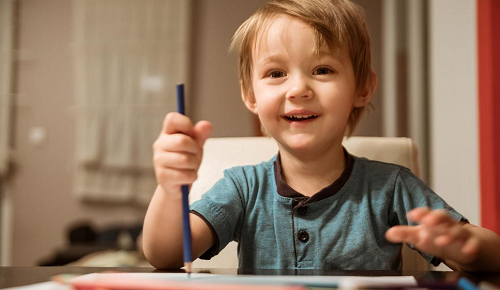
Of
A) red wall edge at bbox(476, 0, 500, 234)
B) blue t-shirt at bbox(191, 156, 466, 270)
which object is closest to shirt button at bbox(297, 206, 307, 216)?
blue t-shirt at bbox(191, 156, 466, 270)

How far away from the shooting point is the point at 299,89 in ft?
2.53

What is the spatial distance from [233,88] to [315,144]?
345 cm

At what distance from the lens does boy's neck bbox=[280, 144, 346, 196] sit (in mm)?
870

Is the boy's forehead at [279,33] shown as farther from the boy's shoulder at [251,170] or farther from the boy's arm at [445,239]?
the boy's arm at [445,239]

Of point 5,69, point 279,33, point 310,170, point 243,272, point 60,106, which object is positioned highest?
point 5,69

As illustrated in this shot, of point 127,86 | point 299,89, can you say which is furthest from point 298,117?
point 127,86

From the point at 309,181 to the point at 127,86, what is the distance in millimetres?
3553

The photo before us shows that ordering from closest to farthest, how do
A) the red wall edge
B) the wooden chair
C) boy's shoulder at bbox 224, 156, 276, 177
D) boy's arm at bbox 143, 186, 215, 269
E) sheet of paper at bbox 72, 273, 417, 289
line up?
sheet of paper at bbox 72, 273, 417, 289 → boy's arm at bbox 143, 186, 215, 269 → boy's shoulder at bbox 224, 156, 276, 177 → the wooden chair → the red wall edge

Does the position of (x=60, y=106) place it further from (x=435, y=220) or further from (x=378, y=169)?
(x=435, y=220)

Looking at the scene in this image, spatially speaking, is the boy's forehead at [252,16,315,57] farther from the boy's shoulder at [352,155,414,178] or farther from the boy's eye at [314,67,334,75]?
the boy's shoulder at [352,155,414,178]

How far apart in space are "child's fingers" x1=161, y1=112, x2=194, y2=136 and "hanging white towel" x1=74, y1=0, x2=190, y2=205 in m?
3.66

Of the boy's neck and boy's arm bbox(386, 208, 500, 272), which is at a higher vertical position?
the boy's neck

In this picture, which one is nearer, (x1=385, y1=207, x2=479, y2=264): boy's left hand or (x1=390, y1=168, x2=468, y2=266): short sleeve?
(x1=385, y1=207, x2=479, y2=264): boy's left hand

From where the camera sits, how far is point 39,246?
14.0ft
